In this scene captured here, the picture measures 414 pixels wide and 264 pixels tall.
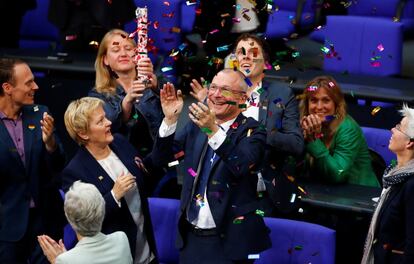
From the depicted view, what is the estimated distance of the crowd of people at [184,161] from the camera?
4965 mm

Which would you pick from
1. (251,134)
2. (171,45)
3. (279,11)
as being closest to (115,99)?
(251,134)

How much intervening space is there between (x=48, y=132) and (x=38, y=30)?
485 centimetres

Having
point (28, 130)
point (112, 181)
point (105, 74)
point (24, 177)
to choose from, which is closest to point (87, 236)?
point (112, 181)

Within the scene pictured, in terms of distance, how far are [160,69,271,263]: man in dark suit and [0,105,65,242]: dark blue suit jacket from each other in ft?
2.93

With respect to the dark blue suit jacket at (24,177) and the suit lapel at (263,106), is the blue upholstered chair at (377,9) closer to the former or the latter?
the suit lapel at (263,106)

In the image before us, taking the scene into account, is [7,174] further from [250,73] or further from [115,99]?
[250,73]

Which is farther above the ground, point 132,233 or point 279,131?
point 279,131

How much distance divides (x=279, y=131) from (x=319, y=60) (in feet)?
15.2

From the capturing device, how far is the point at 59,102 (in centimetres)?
837

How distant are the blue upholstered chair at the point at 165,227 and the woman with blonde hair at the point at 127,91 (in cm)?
43

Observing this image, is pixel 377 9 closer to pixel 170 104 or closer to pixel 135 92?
pixel 135 92

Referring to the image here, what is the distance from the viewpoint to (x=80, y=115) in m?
5.30

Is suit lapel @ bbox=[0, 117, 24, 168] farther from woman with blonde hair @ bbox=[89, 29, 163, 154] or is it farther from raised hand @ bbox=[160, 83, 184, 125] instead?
raised hand @ bbox=[160, 83, 184, 125]

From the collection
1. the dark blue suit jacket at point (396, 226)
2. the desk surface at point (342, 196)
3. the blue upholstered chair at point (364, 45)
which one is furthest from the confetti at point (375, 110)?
the dark blue suit jacket at point (396, 226)
